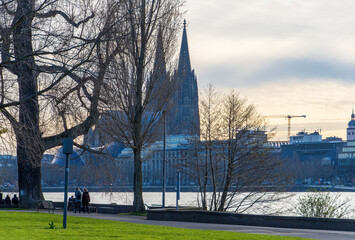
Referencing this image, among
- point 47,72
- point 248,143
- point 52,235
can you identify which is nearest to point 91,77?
point 47,72

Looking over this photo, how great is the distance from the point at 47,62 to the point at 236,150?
63.2ft

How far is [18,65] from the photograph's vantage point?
16328mm

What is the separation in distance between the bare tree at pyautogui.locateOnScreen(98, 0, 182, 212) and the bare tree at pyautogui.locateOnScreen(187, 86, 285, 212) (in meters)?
2.92

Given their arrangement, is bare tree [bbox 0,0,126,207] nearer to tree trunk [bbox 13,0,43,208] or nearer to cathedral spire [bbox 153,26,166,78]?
tree trunk [bbox 13,0,43,208]

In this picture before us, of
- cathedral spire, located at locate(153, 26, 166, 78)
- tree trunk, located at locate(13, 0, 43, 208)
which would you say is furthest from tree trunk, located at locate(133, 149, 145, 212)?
tree trunk, located at locate(13, 0, 43, 208)

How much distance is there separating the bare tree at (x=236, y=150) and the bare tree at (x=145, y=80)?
115 inches

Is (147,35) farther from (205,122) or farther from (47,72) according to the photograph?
(47,72)

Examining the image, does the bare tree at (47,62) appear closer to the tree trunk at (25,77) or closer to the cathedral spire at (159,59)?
the tree trunk at (25,77)

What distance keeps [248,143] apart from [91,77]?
18.2m

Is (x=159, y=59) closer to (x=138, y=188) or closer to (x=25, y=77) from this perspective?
(x=138, y=188)

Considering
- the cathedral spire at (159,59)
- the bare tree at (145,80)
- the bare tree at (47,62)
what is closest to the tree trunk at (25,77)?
the bare tree at (47,62)

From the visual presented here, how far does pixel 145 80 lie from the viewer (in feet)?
105

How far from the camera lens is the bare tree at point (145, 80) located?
31422 millimetres

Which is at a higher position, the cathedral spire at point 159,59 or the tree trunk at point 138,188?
the cathedral spire at point 159,59
